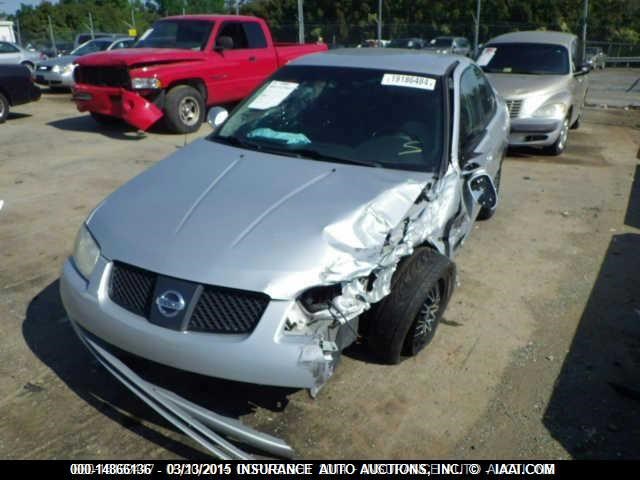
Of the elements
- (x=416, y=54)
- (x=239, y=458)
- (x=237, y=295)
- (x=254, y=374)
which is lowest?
(x=239, y=458)

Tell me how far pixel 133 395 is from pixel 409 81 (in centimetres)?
265

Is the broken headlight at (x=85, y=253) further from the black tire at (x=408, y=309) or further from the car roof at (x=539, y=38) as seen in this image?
the car roof at (x=539, y=38)

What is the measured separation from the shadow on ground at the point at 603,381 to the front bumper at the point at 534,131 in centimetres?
408

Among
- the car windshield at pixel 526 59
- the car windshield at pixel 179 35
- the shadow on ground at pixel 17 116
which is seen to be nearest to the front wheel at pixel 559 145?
the car windshield at pixel 526 59

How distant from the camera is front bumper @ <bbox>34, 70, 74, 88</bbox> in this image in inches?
600

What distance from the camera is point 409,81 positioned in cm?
390

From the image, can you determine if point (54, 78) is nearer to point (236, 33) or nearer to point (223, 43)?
point (236, 33)

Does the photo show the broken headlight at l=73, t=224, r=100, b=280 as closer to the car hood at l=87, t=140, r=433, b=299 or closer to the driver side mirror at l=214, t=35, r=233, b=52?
the car hood at l=87, t=140, r=433, b=299

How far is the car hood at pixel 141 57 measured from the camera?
911 centimetres

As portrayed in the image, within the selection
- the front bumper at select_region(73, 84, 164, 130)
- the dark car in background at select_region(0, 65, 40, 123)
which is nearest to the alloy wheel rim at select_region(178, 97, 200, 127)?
the front bumper at select_region(73, 84, 164, 130)

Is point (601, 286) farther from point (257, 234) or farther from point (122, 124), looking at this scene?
point (122, 124)

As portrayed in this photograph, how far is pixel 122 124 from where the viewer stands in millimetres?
11023

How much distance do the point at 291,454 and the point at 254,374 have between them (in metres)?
0.38

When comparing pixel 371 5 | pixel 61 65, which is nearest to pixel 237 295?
pixel 61 65
